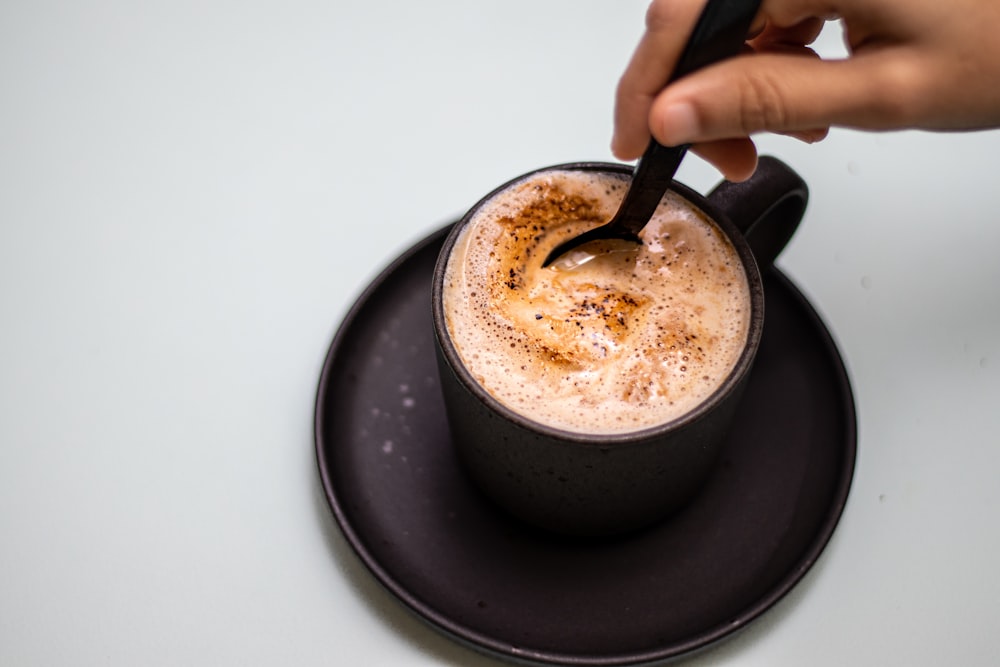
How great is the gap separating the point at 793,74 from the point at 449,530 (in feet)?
1.73

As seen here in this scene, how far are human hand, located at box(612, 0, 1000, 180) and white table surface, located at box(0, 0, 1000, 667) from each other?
422 mm

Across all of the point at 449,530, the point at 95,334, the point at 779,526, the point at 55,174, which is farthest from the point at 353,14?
the point at 779,526

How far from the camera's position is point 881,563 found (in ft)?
3.16

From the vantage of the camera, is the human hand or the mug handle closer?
the human hand

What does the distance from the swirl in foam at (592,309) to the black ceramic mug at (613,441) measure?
0.02 m

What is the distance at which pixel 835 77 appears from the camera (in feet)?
2.36

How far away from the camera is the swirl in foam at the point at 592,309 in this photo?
770mm

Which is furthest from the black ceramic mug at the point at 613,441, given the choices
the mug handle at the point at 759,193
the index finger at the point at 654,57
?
the index finger at the point at 654,57

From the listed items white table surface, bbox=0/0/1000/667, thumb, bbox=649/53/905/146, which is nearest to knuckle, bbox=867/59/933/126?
thumb, bbox=649/53/905/146

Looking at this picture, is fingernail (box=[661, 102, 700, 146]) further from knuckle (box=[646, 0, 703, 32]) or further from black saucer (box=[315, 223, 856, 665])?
black saucer (box=[315, 223, 856, 665])

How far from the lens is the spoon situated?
66cm

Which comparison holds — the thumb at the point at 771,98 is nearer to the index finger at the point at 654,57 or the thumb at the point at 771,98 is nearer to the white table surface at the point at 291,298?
the index finger at the point at 654,57

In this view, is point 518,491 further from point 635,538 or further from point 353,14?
point 353,14

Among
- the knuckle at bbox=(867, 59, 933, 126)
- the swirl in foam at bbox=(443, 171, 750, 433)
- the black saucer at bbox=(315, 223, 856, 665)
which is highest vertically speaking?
the knuckle at bbox=(867, 59, 933, 126)
